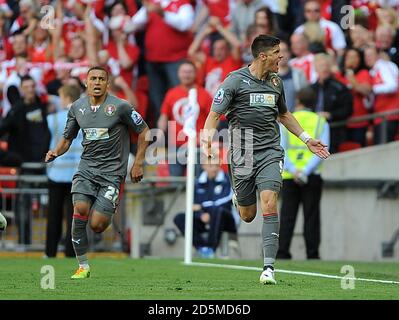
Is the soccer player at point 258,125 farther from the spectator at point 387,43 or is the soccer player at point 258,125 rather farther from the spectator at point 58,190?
the spectator at point 387,43

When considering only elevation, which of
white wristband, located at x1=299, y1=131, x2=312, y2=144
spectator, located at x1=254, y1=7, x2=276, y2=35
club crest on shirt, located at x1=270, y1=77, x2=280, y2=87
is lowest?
white wristband, located at x1=299, y1=131, x2=312, y2=144

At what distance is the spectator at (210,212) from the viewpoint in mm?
18781

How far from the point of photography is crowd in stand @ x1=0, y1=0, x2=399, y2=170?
20.2 meters

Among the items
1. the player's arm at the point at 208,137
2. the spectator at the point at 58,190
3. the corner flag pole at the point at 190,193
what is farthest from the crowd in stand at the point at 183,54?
the player's arm at the point at 208,137

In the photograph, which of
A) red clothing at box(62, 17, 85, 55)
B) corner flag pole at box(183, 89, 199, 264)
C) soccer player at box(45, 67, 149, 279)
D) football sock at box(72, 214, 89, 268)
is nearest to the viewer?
football sock at box(72, 214, 89, 268)

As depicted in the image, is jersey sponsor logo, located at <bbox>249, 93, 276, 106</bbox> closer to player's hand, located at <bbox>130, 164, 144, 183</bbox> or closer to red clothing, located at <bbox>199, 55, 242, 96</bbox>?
player's hand, located at <bbox>130, 164, 144, 183</bbox>

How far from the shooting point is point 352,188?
2052cm

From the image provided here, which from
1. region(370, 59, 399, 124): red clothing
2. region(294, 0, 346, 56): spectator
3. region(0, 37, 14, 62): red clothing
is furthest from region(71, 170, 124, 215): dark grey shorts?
region(0, 37, 14, 62): red clothing

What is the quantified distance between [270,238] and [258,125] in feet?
4.18

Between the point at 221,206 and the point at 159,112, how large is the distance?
3405 millimetres

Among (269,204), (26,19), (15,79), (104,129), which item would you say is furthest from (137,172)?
(26,19)

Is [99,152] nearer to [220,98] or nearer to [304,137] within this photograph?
[220,98]

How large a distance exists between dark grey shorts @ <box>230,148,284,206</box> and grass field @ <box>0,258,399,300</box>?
0.95 metres
